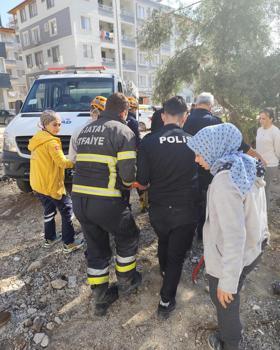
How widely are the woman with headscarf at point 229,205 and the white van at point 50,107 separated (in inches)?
141

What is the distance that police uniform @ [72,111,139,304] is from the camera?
2463 mm

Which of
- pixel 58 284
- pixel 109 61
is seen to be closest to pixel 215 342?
pixel 58 284

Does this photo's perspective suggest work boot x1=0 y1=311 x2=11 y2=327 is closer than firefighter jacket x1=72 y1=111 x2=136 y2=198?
No

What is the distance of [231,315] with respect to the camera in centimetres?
203

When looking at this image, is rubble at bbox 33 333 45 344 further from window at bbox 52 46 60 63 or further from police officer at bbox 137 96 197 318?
window at bbox 52 46 60 63

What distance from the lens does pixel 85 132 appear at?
255 centimetres

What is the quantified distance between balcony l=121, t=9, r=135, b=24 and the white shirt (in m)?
33.9

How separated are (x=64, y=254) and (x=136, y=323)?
144 cm

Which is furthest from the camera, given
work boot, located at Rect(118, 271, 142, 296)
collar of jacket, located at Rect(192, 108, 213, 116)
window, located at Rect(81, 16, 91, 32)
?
window, located at Rect(81, 16, 91, 32)

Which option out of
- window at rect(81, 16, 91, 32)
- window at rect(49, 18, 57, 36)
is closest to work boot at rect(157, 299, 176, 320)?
window at rect(81, 16, 91, 32)

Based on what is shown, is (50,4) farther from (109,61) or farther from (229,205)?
(229,205)

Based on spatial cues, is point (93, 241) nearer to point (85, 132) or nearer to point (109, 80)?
point (85, 132)

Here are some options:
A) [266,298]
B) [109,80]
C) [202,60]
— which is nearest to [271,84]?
[202,60]

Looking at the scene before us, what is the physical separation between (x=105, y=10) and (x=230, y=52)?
27247mm
